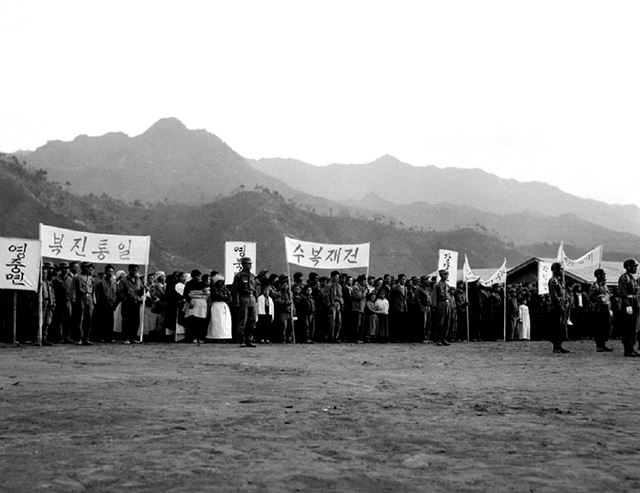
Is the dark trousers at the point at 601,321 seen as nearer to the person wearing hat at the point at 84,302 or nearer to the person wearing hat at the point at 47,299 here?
the person wearing hat at the point at 84,302

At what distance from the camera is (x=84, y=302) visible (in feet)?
57.1

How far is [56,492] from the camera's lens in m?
4.57

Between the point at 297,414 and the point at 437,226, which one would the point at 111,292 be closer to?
the point at 297,414

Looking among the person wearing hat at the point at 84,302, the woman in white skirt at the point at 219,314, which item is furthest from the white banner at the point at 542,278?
the person wearing hat at the point at 84,302

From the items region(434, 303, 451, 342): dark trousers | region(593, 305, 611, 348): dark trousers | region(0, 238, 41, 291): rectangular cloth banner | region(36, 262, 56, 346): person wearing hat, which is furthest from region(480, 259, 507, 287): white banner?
region(0, 238, 41, 291): rectangular cloth banner

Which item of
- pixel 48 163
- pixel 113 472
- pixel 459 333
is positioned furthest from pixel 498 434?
pixel 48 163

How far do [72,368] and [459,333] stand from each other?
16103mm

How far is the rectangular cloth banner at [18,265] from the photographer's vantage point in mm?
16875

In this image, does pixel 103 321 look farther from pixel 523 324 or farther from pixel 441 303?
pixel 523 324

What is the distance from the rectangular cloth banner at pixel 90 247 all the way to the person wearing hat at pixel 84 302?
0.49 metres

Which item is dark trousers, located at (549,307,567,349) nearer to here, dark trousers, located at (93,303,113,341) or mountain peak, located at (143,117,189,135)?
dark trousers, located at (93,303,113,341)

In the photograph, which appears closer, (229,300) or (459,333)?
(229,300)

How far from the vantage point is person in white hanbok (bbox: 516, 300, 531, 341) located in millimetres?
26141

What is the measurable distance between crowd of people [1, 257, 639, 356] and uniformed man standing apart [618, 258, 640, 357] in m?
0.02
